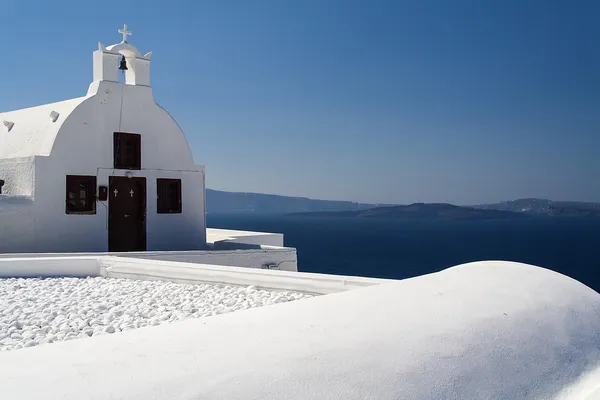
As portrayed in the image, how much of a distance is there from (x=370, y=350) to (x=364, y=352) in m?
0.06

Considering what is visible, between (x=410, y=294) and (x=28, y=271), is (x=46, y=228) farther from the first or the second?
(x=410, y=294)

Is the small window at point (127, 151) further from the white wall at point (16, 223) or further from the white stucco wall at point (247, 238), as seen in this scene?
the white stucco wall at point (247, 238)

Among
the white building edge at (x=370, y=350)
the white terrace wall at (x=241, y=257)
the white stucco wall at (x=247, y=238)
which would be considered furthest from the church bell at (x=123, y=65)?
the white building edge at (x=370, y=350)

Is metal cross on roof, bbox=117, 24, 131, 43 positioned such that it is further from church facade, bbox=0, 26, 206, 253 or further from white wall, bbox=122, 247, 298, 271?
white wall, bbox=122, 247, 298, 271

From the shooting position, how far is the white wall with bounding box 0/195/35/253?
579 inches

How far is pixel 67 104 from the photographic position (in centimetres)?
1702

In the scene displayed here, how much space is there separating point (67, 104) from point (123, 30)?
2.55m

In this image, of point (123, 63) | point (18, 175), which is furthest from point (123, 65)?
point (18, 175)

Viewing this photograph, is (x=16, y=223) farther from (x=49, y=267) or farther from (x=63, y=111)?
(x=49, y=267)

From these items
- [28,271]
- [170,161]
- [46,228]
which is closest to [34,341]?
[28,271]

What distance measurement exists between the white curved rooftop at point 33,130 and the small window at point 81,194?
999mm

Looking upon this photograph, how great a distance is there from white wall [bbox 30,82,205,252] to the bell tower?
30 cm

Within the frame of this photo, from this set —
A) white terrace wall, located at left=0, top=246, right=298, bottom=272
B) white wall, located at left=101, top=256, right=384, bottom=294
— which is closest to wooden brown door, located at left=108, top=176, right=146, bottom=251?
white terrace wall, located at left=0, top=246, right=298, bottom=272

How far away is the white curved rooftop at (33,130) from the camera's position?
16.0 meters
